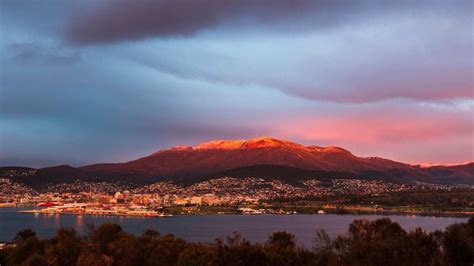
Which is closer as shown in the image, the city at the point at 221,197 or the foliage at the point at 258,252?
the foliage at the point at 258,252

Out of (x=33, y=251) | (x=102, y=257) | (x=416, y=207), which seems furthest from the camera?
(x=416, y=207)

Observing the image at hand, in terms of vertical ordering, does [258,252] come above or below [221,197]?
below

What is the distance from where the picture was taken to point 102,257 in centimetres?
2105

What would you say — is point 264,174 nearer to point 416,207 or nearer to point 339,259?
point 416,207

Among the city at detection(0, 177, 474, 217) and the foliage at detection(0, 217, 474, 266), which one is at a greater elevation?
the city at detection(0, 177, 474, 217)

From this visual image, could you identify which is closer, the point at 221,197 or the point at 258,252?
the point at 258,252

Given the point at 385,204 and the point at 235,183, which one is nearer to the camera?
the point at 385,204

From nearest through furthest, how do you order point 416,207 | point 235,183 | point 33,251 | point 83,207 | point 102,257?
point 102,257
point 33,251
point 416,207
point 83,207
point 235,183

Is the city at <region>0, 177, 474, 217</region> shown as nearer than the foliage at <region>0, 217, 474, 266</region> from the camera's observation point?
No

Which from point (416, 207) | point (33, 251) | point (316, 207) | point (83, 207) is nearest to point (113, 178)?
point (83, 207)

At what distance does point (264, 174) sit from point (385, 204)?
181 feet

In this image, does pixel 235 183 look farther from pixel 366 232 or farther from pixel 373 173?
pixel 366 232

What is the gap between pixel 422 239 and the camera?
24.3 metres

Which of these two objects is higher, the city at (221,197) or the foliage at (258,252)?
the city at (221,197)
